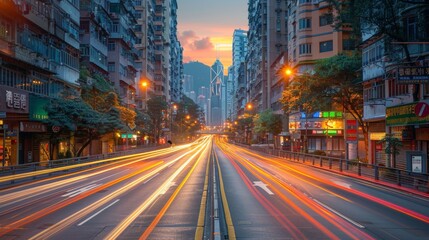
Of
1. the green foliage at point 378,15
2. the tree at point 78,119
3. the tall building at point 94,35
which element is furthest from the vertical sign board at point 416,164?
the tall building at point 94,35

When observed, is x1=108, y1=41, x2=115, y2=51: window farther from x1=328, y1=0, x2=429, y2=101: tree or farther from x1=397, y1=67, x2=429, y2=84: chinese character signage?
x1=397, y1=67, x2=429, y2=84: chinese character signage

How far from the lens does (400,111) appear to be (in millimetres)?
31844

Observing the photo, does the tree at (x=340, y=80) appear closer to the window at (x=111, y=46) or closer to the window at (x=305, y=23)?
the window at (x=305, y=23)

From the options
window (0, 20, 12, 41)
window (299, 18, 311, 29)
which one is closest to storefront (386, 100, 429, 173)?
window (0, 20, 12, 41)

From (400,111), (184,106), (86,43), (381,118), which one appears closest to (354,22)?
(400,111)

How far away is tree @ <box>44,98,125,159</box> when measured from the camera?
43.0m

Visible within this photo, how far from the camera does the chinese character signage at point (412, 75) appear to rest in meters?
22.7

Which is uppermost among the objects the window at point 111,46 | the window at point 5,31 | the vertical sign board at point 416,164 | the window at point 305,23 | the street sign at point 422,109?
the window at point 305,23

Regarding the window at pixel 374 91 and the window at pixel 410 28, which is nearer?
the window at pixel 410 28

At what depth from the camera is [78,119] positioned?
45.5 meters

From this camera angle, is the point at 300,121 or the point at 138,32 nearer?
the point at 300,121

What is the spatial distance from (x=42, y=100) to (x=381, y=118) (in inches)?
1127

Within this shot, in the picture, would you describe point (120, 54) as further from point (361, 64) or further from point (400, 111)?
point (400, 111)

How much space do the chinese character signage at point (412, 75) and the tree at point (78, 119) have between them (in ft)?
97.3
